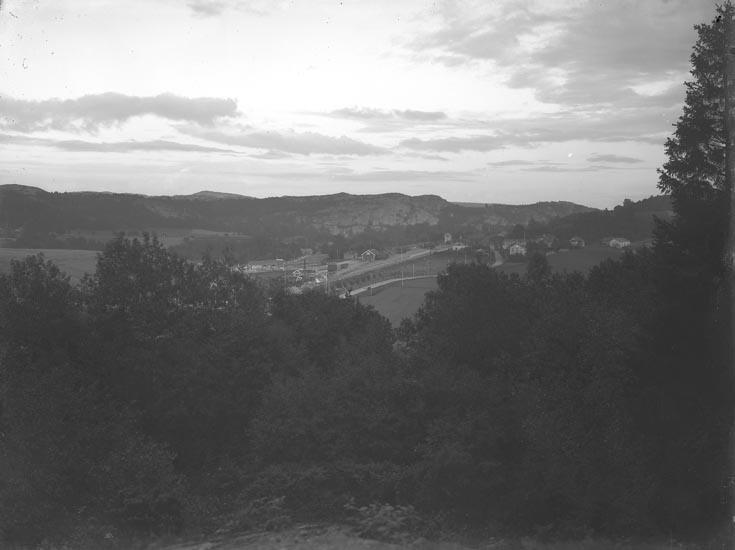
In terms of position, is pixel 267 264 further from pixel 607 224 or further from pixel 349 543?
pixel 349 543

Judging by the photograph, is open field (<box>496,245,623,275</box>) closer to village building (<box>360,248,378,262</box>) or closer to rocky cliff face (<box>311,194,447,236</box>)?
village building (<box>360,248,378,262</box>)

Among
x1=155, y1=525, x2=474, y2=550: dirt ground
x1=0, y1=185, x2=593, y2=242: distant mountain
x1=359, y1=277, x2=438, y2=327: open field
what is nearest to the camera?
x1=155, y1=525, x2=474, y2=550: dirt ground

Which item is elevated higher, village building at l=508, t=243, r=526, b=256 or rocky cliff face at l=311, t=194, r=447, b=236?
rocky cliff face at l=311, t=194, r=447, b=236

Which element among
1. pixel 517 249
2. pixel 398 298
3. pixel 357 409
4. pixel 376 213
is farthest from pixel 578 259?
pixel 376 213

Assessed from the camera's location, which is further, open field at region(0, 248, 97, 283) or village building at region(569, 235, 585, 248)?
village building at region(569, 235, 585, 248)

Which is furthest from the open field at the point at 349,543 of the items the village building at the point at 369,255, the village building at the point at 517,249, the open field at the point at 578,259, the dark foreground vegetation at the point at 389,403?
the village building at the point at 369,255

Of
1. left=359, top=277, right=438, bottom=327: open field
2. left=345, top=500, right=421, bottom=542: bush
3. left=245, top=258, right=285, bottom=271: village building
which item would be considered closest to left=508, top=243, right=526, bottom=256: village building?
left=359, top=277, right=438, bottom=327: open field

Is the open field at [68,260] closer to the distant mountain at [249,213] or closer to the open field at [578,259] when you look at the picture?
the distant mountain at [249,213]
